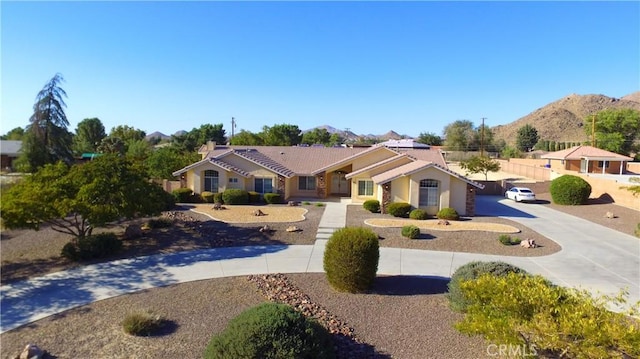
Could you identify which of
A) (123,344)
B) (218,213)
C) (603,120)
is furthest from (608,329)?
(603,120)

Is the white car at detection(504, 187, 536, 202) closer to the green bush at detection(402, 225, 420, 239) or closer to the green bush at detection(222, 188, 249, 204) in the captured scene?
the green bush at detection(402, 225, 420, 239)

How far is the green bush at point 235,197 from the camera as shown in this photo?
99.9 feet

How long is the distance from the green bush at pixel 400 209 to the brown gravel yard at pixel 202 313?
6980mm

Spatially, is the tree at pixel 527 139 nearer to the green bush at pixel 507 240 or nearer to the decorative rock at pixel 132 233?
the green bush at pixel 507 240

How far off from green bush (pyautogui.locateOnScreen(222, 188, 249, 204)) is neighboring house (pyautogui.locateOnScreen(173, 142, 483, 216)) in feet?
5.08

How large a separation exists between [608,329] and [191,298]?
10520 millimetres

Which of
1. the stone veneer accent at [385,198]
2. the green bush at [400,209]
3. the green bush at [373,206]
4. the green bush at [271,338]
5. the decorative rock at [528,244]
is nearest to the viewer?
the green bush at [271,338]

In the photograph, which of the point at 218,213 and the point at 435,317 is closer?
the point at 435,317

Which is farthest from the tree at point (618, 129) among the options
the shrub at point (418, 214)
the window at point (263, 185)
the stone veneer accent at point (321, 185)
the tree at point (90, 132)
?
the tree at point (90, 132)

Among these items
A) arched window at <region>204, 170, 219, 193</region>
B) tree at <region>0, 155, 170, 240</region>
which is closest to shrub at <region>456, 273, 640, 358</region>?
tree at <region>0, 155, 170, 240</region>

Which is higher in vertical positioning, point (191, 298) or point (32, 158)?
point (32, 158)

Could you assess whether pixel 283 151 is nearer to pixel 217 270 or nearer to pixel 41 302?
pixel 217 270

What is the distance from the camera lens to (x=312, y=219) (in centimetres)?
2458

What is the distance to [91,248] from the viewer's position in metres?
16.4
